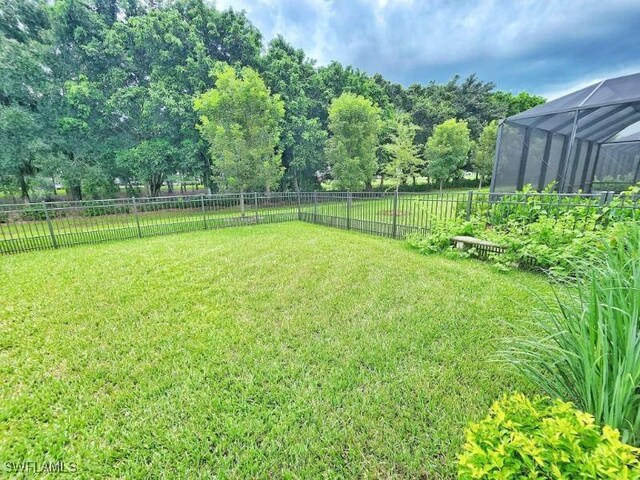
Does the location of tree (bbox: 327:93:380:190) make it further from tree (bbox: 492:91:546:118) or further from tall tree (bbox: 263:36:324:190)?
tree (bbox: 492:91:546:118)

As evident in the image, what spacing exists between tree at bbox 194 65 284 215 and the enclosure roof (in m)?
9.56

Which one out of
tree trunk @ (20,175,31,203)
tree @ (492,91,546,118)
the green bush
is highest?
tree @ (492,91,546,118)

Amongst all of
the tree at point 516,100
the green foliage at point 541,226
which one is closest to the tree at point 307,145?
the green foliage at point 541,226

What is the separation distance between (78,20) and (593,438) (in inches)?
838

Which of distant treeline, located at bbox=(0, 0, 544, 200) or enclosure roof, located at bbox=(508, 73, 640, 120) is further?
distant treeline, located at bbox=(0, 0, 544, 200)

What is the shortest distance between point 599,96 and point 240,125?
11527mm

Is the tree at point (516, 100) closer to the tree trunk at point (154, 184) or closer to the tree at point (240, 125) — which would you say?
the tree at point (240, 125)

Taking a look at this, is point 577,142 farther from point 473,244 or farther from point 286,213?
point 286,213

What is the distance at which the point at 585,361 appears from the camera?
1283mm

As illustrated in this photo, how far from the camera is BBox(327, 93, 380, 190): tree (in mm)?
15383

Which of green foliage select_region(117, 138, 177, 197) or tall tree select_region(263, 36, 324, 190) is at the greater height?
tall tree select_region(263, 36, 324, 190)

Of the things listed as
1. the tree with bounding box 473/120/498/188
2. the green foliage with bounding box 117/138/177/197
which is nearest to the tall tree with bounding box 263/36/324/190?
the green foliage with bounding box 117/138/177/197

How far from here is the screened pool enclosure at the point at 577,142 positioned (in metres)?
6.45

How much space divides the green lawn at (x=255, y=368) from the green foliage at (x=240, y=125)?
25.6 ft
